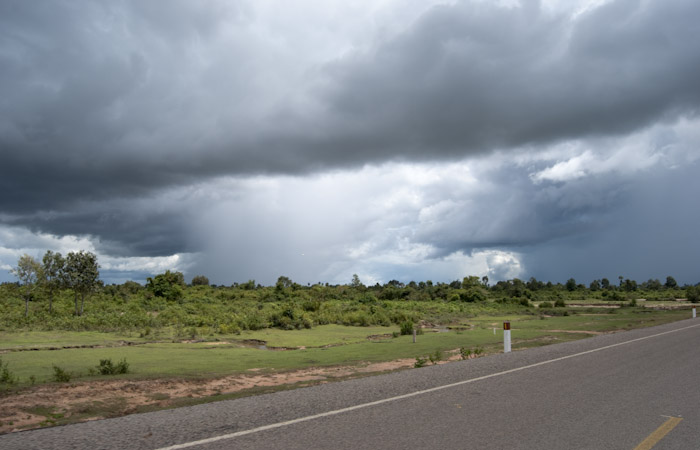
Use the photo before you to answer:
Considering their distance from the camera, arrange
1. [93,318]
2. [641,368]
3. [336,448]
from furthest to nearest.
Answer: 1. [93,318]
2. [641,368]
3. [336,448]

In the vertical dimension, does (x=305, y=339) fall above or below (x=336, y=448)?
below

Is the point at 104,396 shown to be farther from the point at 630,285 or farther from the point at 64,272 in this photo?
the point at 630,285

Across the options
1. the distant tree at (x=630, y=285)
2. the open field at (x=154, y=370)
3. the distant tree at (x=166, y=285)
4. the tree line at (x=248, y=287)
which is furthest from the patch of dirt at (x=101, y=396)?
the distant tree at (x=630, y=285)

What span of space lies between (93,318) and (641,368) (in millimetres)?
40883

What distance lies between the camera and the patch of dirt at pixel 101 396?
8008mm

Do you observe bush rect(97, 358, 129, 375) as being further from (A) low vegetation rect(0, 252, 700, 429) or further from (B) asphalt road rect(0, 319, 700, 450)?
(B) asphalt road rect(0, 319, 700, 450)

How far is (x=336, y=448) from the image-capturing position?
5.51m

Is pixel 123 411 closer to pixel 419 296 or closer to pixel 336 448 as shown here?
pixel 336 448

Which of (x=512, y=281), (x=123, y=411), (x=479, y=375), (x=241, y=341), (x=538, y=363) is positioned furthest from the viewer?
(x=512, y=281)

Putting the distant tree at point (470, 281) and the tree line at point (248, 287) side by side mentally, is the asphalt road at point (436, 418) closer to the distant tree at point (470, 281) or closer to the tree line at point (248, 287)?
the tree line at point (248, 287)

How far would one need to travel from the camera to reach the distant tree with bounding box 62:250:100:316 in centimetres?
5328

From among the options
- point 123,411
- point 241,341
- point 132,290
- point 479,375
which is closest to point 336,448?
point 123,411

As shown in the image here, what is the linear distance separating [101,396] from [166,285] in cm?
7495

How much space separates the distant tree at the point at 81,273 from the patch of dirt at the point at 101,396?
48153mm
